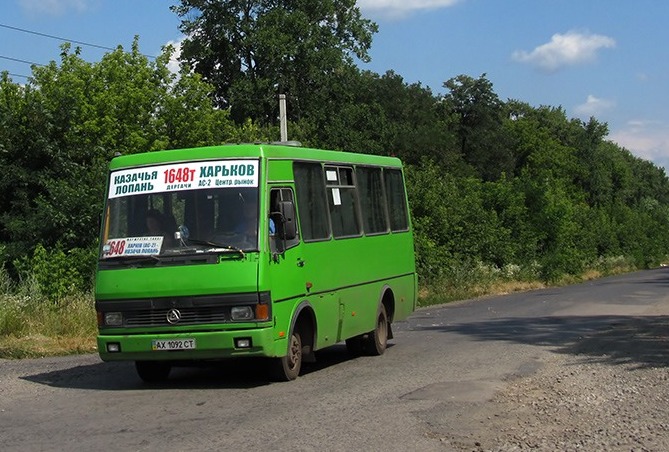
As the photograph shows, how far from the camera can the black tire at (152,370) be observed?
13.0m

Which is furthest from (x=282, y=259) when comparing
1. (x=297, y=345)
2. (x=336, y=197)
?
(x=336, y=197)

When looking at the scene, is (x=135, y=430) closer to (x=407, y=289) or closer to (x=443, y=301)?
(x=407, y=289)

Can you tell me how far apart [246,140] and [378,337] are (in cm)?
2338

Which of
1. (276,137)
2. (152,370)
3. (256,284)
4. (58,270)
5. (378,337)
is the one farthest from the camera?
(276,137)

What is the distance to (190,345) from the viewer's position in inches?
464

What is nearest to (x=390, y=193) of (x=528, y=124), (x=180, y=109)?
(x=180, y=109)

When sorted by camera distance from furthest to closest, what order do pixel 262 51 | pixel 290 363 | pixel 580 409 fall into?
pixel 262 51 < pixel 290 363 < pixel 580 409

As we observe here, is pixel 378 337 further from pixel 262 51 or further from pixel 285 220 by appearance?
pixel 262 51

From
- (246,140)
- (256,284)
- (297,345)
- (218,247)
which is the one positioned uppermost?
(246,140)

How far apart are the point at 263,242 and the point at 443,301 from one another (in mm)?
23095

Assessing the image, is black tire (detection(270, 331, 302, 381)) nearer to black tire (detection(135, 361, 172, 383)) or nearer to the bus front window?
the bus front window

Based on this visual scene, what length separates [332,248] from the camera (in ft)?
46.8

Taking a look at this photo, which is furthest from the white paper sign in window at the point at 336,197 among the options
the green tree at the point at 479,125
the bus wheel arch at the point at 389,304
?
the green tree at the point at 479,125

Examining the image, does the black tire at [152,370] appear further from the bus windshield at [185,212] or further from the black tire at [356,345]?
the black tire at [356,345]
